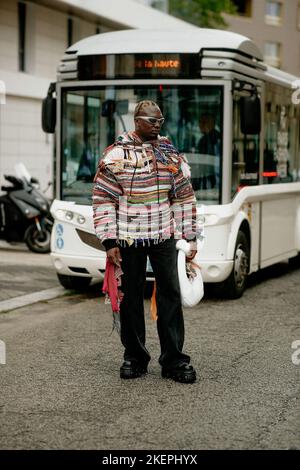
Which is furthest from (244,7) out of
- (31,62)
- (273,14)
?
(31,62)

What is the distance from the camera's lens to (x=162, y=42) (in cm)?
1066

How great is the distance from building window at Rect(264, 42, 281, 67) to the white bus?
53522mm

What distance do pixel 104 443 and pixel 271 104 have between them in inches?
307

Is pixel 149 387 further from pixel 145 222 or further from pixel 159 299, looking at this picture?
pixel 145 222

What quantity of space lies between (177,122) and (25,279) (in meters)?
3.13

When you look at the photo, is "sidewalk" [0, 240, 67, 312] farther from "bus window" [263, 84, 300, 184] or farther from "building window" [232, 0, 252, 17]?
"building window" [232, 0, 252, 17]

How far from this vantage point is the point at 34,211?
15.3 m

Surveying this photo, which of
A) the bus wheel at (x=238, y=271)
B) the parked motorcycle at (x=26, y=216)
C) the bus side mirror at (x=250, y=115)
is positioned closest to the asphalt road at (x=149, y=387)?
the bus wheel at (x=238, y=271)

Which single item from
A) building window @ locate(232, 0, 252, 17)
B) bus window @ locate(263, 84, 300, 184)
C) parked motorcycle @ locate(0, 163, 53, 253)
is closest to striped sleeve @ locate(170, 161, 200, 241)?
bus window @ locate(263, 84, 300, 184)

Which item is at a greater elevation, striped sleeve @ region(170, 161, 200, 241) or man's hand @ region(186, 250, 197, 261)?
striped sleeve @ region(170, 161, 200, 241)

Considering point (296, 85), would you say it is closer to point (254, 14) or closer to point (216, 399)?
point (216, 399)

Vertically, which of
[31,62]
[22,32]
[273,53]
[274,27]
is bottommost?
[31,62]

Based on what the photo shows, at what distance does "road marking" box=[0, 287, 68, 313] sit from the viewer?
10267 millimetres

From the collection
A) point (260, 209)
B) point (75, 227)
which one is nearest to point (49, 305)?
point (75, 227)
